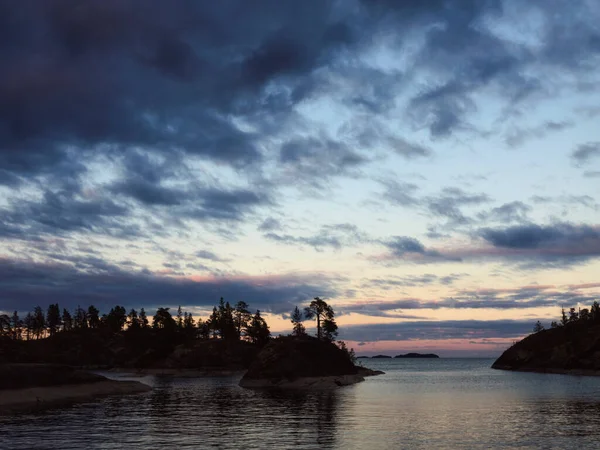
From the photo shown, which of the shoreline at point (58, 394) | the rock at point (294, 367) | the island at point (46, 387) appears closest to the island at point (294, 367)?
the rock at point (294, 367)

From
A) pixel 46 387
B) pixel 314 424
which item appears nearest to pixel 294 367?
pixel 46 387

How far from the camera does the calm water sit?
47.5 meters

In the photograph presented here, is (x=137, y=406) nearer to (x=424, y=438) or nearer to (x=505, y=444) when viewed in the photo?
(x=424, y=438)

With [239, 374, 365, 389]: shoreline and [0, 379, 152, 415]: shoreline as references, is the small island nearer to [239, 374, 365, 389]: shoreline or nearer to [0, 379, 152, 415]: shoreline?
[239, 374, 365, 389]: shoreline

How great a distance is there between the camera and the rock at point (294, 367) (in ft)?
409

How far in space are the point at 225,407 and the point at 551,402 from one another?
50.8 m

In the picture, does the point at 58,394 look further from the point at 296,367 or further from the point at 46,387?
the point at 296,367

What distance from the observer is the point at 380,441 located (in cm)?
4784

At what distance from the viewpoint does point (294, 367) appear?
12638 cm

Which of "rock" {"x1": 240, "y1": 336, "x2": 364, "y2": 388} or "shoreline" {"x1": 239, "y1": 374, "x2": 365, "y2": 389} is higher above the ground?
"rock" {"x1": 240, "y1": 336, "x2": 364, "y2": 388}

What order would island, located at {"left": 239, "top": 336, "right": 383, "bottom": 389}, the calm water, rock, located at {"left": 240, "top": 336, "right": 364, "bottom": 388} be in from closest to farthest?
the calm water
island, located at {"left": 239, "top": 336, "right": 383, "bottom": 389}
rock, located at {"left": 240, "top": 336, "right": 364, "bottom": 388}

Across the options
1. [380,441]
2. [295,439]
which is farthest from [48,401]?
[380,441]

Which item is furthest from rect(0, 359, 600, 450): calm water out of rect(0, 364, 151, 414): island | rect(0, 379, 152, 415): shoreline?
rect(0, 364, 151, 414): island

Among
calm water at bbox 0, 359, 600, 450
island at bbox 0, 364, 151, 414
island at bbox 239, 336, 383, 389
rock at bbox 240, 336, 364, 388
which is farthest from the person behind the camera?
rock at bbox 240, 336, 364, 388
